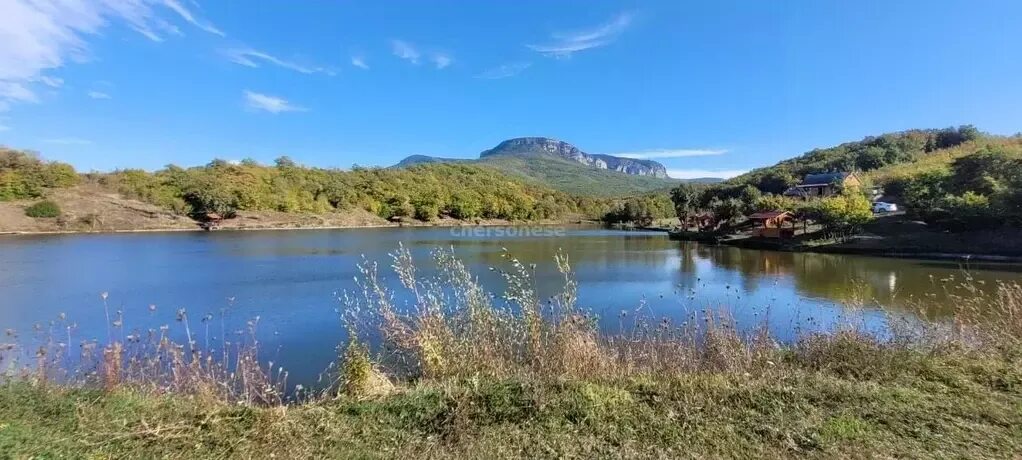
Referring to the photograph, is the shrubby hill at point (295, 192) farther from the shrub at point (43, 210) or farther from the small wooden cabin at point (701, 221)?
the small wooden cabin at point (701, 221)

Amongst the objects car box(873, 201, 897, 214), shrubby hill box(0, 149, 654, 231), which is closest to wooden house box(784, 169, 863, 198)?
car box(873, 201, 897, 214)

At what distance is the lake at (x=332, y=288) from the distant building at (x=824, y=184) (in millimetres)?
31055

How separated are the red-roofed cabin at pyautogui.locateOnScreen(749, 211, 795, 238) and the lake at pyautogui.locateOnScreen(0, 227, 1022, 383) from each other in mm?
11056

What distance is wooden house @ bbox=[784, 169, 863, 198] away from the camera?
5956 cm

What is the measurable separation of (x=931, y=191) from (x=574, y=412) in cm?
4661

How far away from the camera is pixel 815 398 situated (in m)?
4.28

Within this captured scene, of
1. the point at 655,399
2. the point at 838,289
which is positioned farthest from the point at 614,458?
the point at 838,289

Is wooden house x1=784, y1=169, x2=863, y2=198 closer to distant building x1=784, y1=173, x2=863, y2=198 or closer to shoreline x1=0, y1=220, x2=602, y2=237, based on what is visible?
distant building x1=784, y1=173, x2=863, y2=198

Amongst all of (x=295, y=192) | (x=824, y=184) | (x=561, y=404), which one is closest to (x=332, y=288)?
(x=561, y=404)

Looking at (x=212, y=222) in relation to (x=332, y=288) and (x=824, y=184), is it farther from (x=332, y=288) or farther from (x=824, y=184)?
(x=824, y=184)

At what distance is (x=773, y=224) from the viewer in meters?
Result: 47.9

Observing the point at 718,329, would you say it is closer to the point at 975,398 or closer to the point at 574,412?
the point at 975,398

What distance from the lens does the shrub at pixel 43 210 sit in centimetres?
5622

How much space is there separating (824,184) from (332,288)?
65.9 metres
